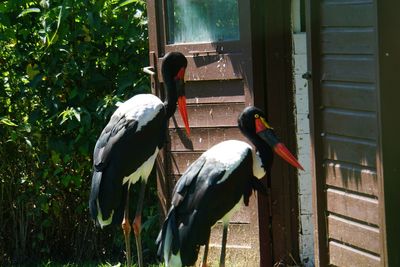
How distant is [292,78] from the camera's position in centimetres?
597

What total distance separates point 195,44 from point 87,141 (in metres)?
1.53

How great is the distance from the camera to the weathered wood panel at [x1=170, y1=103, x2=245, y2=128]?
238 inches

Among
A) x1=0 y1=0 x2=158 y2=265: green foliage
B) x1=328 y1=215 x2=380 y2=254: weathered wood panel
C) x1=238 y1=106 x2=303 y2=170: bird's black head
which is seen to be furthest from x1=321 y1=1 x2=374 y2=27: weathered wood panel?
x1=0 y1=0 x2=158 y2=265: green foliage

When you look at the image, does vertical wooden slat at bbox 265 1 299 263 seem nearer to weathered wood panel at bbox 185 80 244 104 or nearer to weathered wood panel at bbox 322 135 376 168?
weathered wood panel at bbox 185 80 244 104

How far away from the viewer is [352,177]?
4.88 metres

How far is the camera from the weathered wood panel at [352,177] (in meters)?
4.70

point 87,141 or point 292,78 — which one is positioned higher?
point 292,78

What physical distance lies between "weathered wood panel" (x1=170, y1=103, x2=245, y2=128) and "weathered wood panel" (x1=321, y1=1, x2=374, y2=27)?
3.76 feet

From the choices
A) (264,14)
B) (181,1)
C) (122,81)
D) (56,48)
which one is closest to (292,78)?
(264,14)

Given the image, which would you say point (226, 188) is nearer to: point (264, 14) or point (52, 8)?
point (264, 14)

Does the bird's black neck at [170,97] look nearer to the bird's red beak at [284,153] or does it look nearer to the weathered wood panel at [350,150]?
the bird's red beak at [284,153]

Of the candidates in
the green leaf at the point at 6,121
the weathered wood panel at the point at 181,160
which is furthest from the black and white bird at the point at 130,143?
the green leaf at the point at 6,121

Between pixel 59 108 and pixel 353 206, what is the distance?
3159 millimetres

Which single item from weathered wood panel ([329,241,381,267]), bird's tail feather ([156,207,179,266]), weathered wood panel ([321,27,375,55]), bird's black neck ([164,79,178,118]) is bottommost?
weathered wood panel ([329,241,381,267])
